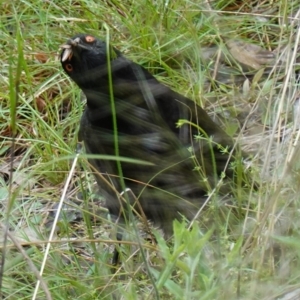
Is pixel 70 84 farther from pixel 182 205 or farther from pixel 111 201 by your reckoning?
pixel 182 205

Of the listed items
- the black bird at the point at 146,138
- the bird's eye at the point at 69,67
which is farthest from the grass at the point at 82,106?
the bird's eye at the point at 69,67

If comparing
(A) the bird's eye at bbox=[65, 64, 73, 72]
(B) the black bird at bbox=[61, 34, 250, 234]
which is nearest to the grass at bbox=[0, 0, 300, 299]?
(B) the black bird at bbox=[61, 34, 250, 234]

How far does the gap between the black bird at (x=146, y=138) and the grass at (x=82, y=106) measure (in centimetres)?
10

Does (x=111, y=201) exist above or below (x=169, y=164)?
below

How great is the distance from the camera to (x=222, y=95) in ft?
10.7

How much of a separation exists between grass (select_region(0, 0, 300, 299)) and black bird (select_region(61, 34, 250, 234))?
0.31ft

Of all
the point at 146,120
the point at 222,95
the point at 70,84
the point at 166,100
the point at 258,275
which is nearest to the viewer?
the point at 258,275

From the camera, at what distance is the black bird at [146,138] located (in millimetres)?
2381

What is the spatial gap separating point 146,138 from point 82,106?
0.98 meters

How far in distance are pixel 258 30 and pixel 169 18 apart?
407 millimetres

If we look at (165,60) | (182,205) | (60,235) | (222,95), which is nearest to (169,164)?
(182,205)

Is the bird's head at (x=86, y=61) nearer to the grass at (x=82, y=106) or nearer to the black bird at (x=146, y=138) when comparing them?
the black bird at (x=146, y=138)

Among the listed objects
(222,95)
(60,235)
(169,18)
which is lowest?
(60,235)

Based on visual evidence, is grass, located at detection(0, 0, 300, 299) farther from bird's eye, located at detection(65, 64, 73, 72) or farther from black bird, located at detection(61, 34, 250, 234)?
bird's eye, located at detection(65, 64, 73, 72)
